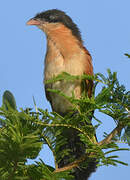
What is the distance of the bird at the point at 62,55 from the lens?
4.48m

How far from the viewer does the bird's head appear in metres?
5.29

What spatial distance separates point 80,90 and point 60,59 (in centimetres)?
54

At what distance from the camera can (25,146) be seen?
80.4 inches

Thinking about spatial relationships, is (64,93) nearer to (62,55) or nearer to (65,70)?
(65,70)

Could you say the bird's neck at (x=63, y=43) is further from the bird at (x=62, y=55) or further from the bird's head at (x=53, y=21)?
the bird's head at (x=53, y=21)

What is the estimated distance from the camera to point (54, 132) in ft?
8.28

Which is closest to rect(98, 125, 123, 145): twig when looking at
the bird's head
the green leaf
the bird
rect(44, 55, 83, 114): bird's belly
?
the green leaf

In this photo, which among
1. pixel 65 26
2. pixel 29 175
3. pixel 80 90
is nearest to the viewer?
pixel 29 175

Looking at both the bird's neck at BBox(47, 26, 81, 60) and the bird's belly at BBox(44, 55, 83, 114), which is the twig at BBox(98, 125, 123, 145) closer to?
the bird's belly at BBox(44, 55, 83, 114)

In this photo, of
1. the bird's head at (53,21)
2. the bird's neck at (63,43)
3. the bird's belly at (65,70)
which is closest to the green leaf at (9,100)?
the bird's belly at (65,70)

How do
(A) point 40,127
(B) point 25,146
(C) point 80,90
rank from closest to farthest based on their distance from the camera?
(B) point 25,146
(A) point 40,127
(C) point 80,90

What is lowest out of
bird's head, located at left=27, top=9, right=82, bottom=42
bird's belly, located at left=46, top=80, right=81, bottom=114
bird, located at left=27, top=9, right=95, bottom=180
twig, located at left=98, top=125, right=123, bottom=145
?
twig, located at left=98, top=125, right=123, bottom=145

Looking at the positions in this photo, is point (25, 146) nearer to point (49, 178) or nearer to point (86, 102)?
point (49, 178)

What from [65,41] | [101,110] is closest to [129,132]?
[101,110]
